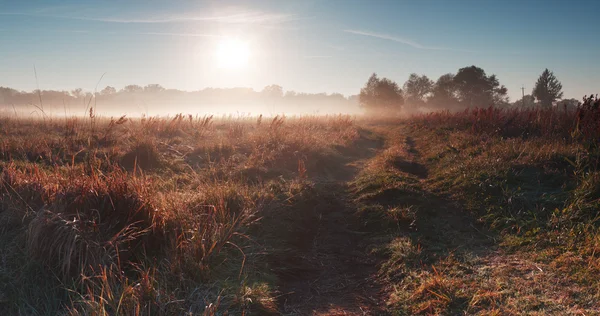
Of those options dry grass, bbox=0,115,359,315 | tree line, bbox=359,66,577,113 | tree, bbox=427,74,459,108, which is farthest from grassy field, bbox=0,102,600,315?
tree, bbox=427,74,459,108

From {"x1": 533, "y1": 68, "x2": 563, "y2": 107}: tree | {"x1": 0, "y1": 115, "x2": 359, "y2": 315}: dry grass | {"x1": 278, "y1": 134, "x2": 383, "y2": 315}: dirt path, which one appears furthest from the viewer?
{"x1": 533, "y1": 68, "x2": 563, "y2": 107}: tree

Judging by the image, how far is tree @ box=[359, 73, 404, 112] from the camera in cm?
5512

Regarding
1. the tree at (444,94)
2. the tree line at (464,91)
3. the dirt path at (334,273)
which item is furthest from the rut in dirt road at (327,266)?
the tree at (444,94)

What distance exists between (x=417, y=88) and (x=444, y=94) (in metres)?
8.56

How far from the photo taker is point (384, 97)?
55.2m

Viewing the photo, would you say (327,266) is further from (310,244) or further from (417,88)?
(417,88)

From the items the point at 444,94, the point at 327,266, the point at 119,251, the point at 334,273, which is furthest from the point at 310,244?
the point at 444,94

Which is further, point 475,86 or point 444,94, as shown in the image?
point 444,94

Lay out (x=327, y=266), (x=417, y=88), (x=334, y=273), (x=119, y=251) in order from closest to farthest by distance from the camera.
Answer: (x=119, y=251) → (x=334, y=273) → (x=327, y=266) → (x=417, y=88)

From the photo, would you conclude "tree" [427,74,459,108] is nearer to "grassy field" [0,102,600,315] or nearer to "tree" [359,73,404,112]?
"tree" [359,73,404,112]

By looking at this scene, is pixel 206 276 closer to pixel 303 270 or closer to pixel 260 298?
pixel 260 298

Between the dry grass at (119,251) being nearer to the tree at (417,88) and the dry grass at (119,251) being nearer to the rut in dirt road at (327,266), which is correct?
the rut in dirt road at (327,266)

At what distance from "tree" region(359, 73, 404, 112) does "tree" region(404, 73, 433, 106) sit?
15757 millimetres

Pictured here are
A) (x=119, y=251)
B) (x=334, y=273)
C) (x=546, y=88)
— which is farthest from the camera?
(x=546, y=88)
